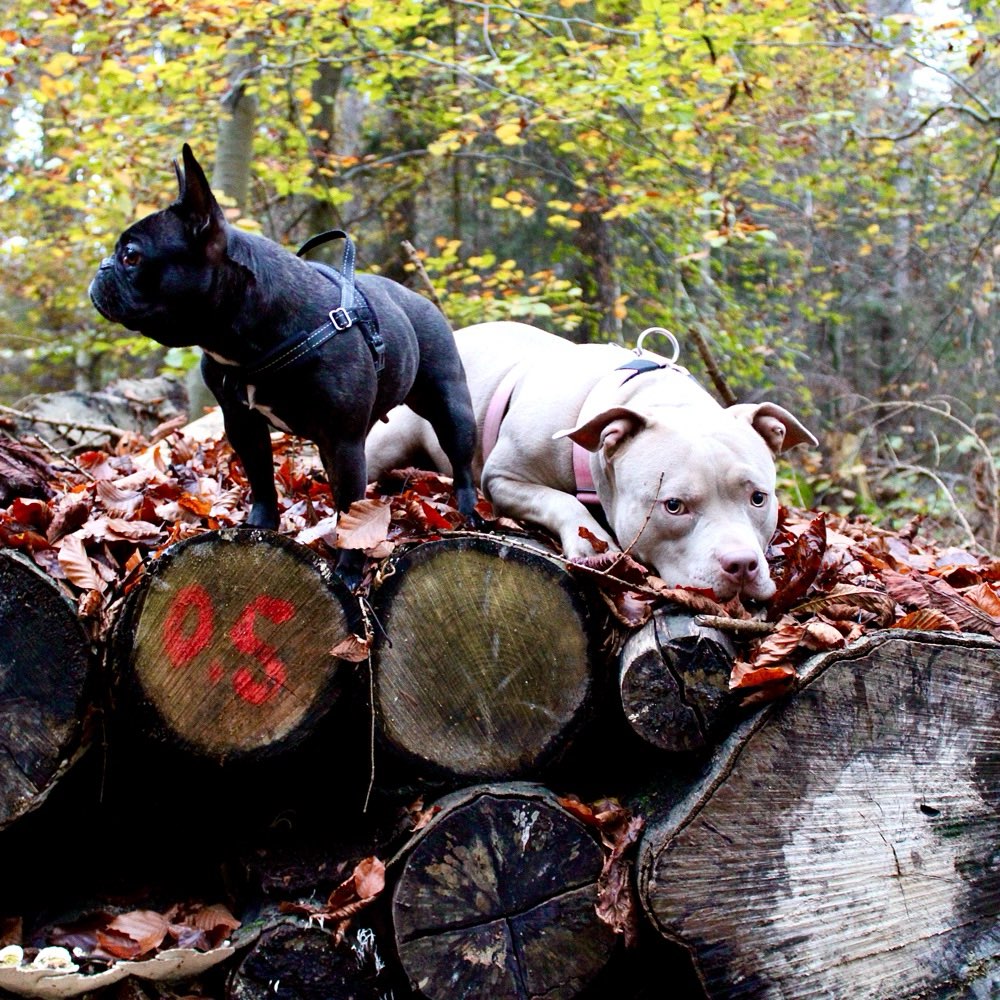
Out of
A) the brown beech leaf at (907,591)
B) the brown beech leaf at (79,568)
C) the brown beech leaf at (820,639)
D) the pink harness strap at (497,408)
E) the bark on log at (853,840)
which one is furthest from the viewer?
the pink harness strap at (497,408)

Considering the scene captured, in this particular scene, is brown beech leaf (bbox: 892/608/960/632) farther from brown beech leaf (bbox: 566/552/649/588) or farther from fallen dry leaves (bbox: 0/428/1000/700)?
brown beech leaf (bbox: 566/552/649/588)

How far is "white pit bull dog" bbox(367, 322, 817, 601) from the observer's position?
10.2ft

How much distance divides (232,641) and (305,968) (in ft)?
2.86

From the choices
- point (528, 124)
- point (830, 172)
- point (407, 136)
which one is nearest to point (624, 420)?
point (528, 124)

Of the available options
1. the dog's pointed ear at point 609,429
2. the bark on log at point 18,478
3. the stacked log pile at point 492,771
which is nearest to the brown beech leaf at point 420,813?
the stacked log pile at point 492,771

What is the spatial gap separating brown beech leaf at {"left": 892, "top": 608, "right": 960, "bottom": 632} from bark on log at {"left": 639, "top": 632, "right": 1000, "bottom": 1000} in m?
0.18

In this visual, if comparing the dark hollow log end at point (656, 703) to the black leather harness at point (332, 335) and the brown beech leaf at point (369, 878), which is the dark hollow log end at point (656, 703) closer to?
the brown beech leaf at point (369, 878)

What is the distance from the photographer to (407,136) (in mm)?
11477

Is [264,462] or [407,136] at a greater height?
[264,462]

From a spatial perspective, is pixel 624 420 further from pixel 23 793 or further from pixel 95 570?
pixel 23 793

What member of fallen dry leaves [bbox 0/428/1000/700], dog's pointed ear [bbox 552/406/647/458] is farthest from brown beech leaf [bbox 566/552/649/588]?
dog's pointed ear [bbox 552/406/647/458]

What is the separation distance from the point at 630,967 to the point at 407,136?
34.0 feet

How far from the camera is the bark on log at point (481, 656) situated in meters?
2.72

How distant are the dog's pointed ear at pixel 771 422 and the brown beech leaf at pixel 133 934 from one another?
7.98ft
